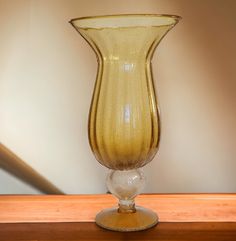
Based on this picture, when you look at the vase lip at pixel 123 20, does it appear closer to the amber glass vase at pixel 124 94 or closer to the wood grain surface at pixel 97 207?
the amber glass vase at pixel 124 94

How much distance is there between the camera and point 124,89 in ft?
2.56

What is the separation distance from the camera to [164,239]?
2.50ft

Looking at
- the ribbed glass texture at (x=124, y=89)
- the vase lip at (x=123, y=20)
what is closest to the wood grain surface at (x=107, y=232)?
the ribbed glass texture at (x=124, y=89)

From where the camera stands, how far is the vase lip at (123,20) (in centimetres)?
75

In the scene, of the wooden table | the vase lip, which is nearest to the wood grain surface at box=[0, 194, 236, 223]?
the wooden table

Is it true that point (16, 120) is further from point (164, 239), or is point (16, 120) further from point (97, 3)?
point (164, 239)

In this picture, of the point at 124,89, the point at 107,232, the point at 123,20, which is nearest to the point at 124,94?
the point at 124,89

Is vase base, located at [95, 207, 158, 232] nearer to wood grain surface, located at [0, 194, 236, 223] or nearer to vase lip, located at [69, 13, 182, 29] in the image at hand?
wood grain surface, located at [0, 194, 236, 223]

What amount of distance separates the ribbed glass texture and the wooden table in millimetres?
116

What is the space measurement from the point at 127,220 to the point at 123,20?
1.09ft

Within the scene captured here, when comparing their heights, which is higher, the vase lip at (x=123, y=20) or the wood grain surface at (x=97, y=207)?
the vase lip at (x=123, y=20)

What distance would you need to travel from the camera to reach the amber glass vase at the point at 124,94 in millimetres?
758

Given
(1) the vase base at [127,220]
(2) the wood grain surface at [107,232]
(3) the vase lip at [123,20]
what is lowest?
(2) the wood grain surface at [107,232]

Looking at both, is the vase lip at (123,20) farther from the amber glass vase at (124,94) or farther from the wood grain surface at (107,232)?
the wood grain surface at (107,232)
